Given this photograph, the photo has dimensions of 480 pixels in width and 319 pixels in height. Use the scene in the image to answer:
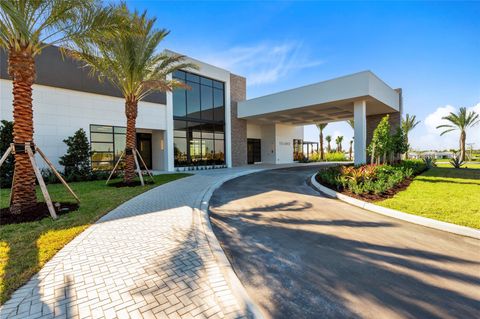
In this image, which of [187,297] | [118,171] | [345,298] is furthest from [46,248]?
[118,171]

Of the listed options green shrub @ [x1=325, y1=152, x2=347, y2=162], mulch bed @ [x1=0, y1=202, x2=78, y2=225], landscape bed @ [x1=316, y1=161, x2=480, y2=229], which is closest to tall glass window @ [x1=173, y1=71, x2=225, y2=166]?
landscape bed @ [x1=316, y1=161, x2=480, y2=229]

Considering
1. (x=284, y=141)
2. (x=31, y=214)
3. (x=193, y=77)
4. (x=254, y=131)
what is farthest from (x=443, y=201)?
(x=284, y=141)

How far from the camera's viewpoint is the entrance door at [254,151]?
27.7 metres

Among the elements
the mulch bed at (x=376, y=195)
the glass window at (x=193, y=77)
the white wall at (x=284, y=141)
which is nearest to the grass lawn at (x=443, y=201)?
the mulch bed at (x=376, y=195)

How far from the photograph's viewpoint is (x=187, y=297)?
3.00m

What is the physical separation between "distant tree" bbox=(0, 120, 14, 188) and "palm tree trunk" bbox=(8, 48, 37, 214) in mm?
6775

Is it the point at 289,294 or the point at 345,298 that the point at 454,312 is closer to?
the point at 345,298

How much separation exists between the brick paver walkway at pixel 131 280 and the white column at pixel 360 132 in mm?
13820

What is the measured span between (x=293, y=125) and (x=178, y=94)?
15.8 meters

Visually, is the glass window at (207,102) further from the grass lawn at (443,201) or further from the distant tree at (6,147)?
the grass lawn at (443,201)

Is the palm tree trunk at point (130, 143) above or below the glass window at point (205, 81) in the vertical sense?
below

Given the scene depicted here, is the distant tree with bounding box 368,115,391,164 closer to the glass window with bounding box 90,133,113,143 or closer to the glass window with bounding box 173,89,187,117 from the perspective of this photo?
the glass window with bounding box 173,89,187,117

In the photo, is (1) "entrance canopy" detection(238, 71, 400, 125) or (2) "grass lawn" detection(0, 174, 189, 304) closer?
(2) "grass lawn" detection(0, 174, 189, 304)

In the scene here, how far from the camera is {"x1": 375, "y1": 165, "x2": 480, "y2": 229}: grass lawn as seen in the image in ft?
19.7
